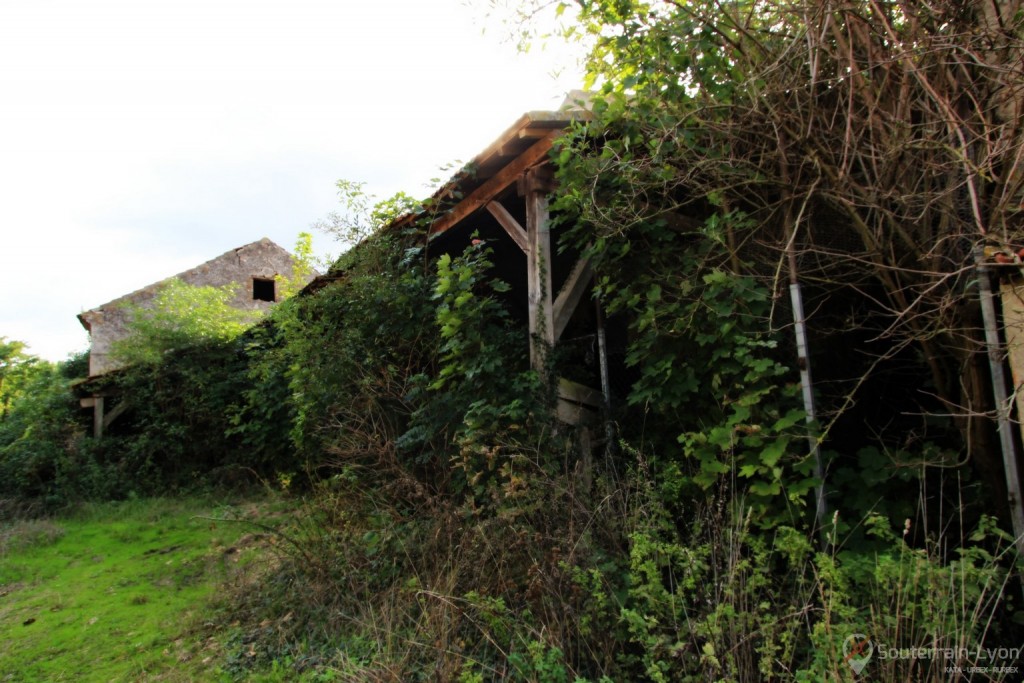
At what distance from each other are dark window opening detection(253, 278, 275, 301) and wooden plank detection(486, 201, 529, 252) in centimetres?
1768

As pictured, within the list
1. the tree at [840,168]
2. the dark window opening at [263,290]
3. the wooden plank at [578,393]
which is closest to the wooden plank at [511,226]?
the tree at [840,168]

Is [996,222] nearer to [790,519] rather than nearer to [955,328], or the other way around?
[955,328]

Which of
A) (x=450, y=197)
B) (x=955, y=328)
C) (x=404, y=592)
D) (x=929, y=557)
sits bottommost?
(x=404, y=592)

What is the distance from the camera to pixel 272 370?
33.8ft

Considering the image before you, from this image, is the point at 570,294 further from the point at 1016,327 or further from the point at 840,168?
the point at 1016,327

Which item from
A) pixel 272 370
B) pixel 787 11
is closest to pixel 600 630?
pixel 787 11

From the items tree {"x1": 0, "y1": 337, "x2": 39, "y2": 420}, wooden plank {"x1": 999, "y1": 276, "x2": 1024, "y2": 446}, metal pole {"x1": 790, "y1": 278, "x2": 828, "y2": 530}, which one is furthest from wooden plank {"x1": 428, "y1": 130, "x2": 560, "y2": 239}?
tree {"x1": 0, "y1": 337, "x2": 39, "y2": 420}

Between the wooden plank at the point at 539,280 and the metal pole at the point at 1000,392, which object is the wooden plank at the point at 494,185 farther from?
the metal pole at the point at 1000,392

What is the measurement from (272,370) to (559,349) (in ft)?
22.8

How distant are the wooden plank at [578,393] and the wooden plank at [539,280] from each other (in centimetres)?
30

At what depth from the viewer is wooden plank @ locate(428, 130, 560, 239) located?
5.08 meters

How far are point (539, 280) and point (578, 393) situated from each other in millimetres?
1036

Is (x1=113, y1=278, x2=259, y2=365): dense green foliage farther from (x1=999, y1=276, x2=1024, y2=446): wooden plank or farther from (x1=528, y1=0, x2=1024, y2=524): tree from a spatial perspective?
(x1=999, y1=276, x2=1024, y2=446): wooden plank

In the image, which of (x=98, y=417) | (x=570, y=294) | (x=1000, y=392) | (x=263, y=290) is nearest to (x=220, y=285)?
(x=263, y=290)
